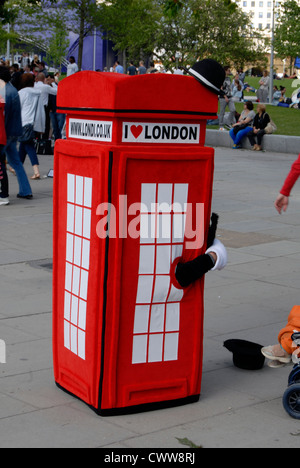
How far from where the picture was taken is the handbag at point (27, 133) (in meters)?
12.6

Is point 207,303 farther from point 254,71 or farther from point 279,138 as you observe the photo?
point 254,71

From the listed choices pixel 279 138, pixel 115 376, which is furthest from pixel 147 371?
pixel 279 138

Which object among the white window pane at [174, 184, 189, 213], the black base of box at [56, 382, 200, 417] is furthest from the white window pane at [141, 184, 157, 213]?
the black base of box at [56, 382, 200, 417]

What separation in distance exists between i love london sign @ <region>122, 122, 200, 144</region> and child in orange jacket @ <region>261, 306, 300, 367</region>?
1307 mm

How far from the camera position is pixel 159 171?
158 inches

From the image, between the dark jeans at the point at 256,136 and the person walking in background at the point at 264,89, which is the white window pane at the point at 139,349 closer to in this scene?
the dark jeans at the point at 256,136

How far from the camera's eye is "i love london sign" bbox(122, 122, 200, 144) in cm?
390

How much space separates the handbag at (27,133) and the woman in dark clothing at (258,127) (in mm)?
8662

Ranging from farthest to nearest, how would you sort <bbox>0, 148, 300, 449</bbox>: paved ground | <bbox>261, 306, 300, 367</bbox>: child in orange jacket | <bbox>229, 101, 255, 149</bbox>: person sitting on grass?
<bbox>229, 101, 255, 149</bbox>: person sitting on grass < <bbox>261, 306, 300, 367</bbox>: child in orange jacket < <bbox>0, 148, 300, 449</bbox>: paved ground

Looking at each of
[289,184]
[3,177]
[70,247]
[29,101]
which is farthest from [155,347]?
[29,101]

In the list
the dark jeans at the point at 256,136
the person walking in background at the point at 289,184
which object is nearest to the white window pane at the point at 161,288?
the person walking in background at the point at 289,184

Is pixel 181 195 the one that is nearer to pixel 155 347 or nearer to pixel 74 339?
pixel 155 347

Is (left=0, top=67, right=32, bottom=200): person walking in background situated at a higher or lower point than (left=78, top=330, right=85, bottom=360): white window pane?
higher

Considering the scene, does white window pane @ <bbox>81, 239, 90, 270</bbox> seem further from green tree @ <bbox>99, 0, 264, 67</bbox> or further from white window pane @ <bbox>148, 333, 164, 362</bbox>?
green tree @ <bbox>99, 0, 264, 67</bbox>
